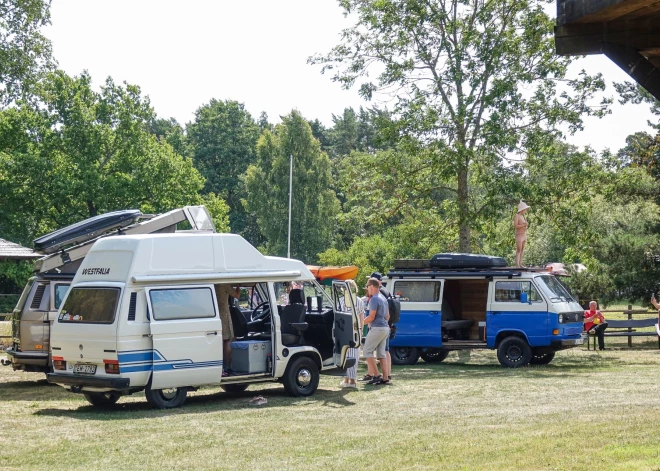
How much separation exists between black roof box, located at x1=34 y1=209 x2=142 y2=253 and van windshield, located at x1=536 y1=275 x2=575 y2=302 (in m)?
9.00

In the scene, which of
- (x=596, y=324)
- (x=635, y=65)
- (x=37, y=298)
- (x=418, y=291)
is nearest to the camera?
(x=635, y=65)

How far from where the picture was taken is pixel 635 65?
7160 mm

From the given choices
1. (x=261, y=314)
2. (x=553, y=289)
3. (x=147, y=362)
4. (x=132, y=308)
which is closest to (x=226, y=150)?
(x=553, y=289)

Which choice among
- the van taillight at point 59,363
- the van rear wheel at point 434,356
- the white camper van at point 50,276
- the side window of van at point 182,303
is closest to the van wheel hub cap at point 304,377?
the side window of van at point 182,303

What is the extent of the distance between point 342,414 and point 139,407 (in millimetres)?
3243

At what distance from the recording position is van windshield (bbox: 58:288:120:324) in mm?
13406

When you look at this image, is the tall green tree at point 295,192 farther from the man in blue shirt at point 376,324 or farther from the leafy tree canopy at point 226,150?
the man in blue shirt at point 376,324

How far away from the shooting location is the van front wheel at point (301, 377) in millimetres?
15172

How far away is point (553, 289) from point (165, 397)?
1046 cm

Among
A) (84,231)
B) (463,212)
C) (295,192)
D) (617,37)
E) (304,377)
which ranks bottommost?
(304,377)

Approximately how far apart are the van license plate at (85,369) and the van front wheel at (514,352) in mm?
10604

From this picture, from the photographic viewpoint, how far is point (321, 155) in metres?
70.0

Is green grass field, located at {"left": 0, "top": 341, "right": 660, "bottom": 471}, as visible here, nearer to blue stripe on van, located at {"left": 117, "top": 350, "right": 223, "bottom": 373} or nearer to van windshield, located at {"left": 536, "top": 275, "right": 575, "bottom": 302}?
blue stripe on van, located at {"left": 117, "top": 350, "right": 223, "bottom": 373}

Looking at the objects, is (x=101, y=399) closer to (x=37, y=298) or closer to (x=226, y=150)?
(x=37, y=298)
